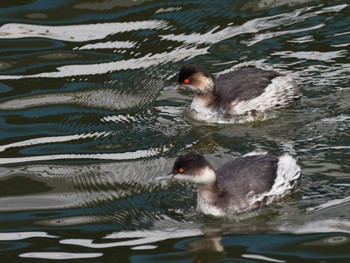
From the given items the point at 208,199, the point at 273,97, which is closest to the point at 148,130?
the point at 273,97

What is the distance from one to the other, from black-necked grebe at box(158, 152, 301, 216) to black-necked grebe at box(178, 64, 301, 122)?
1.91m

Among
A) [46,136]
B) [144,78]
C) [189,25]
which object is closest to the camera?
[46,136]

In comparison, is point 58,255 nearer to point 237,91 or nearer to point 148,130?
point 148,130

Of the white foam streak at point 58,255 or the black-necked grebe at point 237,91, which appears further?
the black-necked grebe at point 237,91

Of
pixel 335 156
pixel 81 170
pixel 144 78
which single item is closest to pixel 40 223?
pixel 81 170

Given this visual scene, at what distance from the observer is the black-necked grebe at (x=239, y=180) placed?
31.0 ft

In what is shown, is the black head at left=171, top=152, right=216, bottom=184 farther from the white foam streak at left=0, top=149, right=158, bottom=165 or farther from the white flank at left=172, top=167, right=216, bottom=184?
the white foam streak at left=0, top=149, right=158, bottom=165

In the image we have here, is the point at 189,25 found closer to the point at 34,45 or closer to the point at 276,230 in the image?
the point at 34,45

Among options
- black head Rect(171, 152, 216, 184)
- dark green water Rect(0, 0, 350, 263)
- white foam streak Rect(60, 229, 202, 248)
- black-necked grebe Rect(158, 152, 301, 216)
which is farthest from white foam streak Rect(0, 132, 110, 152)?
white foam streak Rect(60, 229, 202, 248)

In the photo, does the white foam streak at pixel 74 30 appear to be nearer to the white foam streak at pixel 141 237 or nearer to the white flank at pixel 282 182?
the white flank at pixel 282 182

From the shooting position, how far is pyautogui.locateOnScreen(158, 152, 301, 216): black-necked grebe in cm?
945

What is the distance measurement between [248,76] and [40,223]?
3411 millimetres

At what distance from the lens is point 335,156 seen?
10414mm

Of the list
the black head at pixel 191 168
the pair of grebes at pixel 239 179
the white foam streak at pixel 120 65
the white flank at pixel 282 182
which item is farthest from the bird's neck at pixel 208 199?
the white foam streak at pixel 120 65
